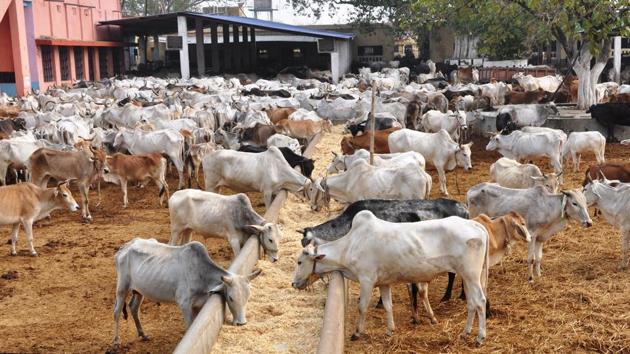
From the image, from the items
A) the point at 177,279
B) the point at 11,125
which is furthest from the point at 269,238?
the point at 11,125

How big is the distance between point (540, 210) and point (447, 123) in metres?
10.2

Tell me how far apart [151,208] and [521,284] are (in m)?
7.82

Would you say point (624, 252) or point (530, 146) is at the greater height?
point (530, 146)

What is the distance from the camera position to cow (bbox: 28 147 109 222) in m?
A: 14.5

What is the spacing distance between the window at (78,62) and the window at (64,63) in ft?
4.05

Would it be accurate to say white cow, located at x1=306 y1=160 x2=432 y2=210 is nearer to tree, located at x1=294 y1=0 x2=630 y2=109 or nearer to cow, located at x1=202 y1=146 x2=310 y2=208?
cow, located at x1=202 y1=146 x2=310 y2=208

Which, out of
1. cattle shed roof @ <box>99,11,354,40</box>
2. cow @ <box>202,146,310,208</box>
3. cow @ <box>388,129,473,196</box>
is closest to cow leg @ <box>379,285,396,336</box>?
cow @ <box>202,146,310,208</box>

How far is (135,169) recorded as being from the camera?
48.4 feet

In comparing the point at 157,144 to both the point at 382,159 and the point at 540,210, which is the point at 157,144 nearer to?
the point at 382,159

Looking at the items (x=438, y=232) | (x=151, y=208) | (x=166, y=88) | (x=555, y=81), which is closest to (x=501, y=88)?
(x=555, y=81)

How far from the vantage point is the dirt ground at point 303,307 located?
748cm

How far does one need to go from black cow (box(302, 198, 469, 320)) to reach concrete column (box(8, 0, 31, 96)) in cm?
2658

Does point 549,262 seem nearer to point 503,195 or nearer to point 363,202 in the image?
point 503,195

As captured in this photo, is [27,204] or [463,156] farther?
[463,156]
